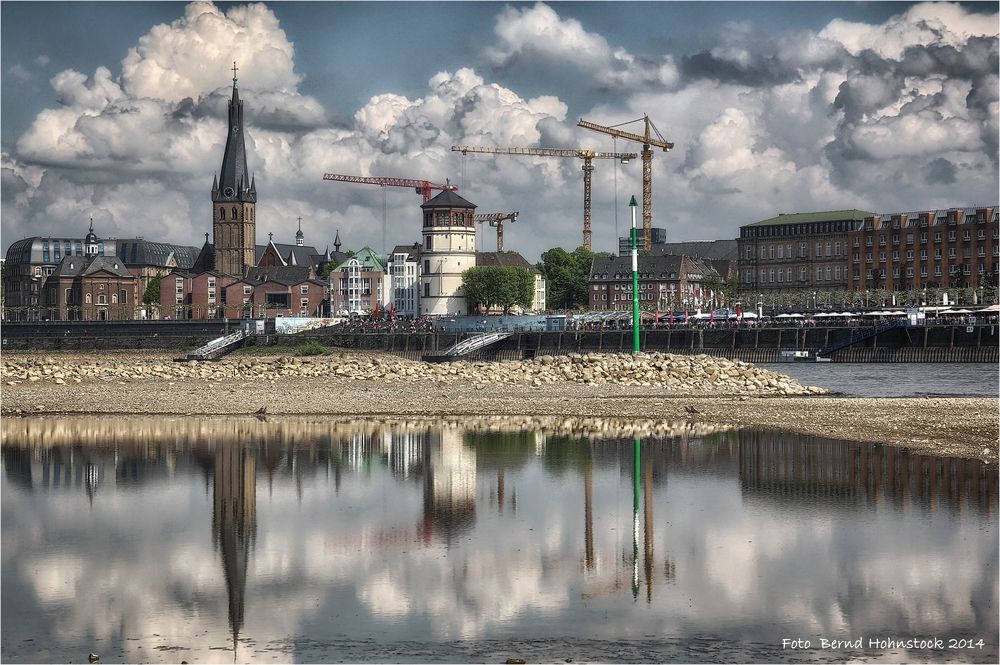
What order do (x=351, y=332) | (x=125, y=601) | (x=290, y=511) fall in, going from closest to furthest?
(x=125, y=601)
(x=290, y=511)
(x=351, y=332)

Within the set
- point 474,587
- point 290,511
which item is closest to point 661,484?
point 290,511

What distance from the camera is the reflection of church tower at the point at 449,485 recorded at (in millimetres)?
26359

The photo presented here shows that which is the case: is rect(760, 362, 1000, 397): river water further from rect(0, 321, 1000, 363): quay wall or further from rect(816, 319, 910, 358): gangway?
rect(816, 319, 910, 358): gangway

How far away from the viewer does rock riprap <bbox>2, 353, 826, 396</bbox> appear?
63.3 m

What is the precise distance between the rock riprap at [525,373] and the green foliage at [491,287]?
7622 cm

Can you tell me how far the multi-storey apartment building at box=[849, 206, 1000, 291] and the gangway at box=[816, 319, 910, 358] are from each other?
219 ft

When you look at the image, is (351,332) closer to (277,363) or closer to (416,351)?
(416,351)

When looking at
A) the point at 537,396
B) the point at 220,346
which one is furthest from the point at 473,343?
the point at 537,396

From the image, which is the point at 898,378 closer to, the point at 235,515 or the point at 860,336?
the point at 860,336

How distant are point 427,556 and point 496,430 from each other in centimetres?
1989

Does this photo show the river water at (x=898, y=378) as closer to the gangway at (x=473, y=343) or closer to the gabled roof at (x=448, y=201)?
the gangway at (x=473, y=343)

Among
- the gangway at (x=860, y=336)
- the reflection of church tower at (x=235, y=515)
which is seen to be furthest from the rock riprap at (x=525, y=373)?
the gangway at (x=860, y=336)

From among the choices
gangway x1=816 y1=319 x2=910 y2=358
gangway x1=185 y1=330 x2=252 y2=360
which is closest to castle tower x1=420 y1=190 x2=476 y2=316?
gangway x1=185 y1=330 x2=252 y2=360

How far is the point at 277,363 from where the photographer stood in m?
88.9
